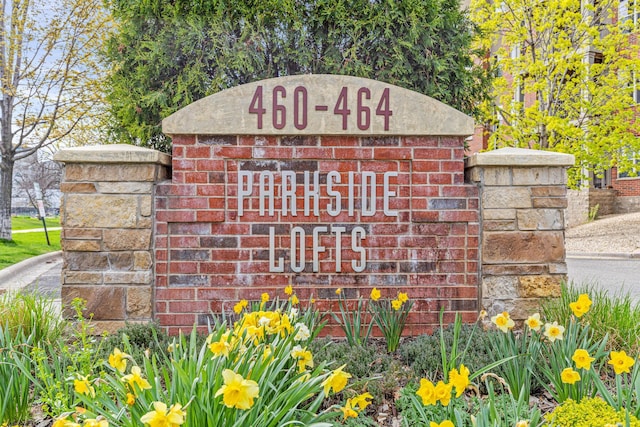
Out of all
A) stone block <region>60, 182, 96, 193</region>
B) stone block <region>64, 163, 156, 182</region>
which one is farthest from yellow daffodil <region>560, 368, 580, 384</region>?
stone block <region>60, 182, 96, 193</region>

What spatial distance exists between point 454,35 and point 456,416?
4.57 metres

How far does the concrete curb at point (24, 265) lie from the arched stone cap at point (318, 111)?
614 cm

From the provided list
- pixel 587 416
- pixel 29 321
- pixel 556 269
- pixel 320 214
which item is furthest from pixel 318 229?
pixel 587 416

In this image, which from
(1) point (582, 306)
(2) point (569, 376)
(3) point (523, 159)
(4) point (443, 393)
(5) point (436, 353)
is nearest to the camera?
(4) point (443, 393)

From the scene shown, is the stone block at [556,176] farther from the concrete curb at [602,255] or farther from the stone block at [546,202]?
the concrete curb at [602,255]

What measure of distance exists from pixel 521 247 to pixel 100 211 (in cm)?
304

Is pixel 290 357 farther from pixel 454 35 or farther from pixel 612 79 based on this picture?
pixel 612 79

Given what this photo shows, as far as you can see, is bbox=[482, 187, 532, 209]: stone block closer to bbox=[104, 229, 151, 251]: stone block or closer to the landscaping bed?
the landscaping bed

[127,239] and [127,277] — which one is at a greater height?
[127,239]

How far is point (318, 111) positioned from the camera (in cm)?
353

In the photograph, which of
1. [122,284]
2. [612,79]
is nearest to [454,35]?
[122,284]

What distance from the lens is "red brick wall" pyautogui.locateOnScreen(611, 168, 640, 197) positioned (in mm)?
19141

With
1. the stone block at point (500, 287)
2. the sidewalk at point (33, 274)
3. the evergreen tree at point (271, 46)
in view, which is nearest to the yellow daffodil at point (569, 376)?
the stone block at point (500, 287)

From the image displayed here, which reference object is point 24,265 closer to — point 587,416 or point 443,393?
point 443,393
